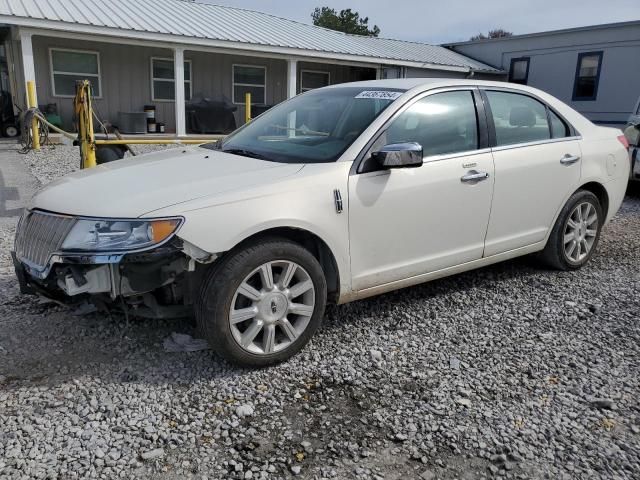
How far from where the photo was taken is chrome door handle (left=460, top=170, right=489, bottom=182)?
13.2 ft

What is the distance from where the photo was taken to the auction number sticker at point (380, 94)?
3.93 meters

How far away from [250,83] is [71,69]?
5.86 m

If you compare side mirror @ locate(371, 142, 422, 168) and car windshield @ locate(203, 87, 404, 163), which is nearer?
side mirror @ locate(371, 142, 422, 168)

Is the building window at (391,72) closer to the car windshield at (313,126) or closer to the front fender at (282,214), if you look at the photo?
the car windshield at (313,126)

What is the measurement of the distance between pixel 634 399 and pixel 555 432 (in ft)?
2.12

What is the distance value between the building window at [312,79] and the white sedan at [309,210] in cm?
1701

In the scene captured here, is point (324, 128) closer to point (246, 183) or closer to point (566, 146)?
point (246, 183)

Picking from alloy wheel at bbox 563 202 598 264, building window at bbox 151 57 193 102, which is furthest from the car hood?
building window at bbox 151 57 193 102

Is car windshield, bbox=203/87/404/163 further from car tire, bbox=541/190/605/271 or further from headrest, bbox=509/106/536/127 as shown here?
car tire, bbox=541/190/605/271

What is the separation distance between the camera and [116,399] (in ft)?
9.66

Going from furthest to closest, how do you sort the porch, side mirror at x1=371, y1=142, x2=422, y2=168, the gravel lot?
the porch → side mirror at x1=371, y1=142, x2=422, y2=168 → the gravel lot

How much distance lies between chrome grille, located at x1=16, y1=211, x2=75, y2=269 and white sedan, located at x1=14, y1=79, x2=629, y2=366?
0.4 inches

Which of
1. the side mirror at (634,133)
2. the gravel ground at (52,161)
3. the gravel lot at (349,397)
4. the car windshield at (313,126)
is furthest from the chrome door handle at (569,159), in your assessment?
the gravel ground at (52,161)

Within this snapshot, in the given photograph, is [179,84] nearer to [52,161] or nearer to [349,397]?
[52,161]
